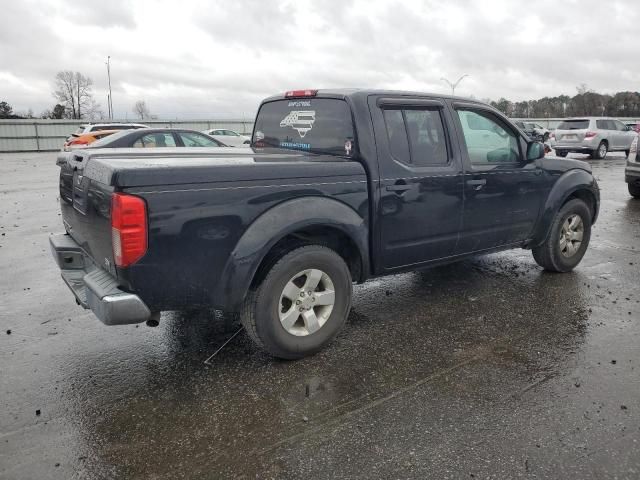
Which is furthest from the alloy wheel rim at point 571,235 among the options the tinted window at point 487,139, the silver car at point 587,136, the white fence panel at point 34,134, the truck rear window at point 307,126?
the white fence panel at point 34,134

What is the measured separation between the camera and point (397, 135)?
407 cm

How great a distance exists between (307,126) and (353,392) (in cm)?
230

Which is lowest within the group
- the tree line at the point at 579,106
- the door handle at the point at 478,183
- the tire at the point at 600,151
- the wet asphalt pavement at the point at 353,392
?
the wet asphalt pavement at the point at 353,392

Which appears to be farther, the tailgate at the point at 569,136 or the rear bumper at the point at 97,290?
the tailgate at the point at 569,136

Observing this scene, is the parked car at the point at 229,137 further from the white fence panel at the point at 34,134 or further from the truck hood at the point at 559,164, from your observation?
the truck hood at the point at 559,164

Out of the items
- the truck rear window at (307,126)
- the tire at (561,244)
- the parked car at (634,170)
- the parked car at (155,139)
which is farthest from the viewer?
the parked car at (155,139)

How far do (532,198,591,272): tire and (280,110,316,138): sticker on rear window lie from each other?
9.36ft

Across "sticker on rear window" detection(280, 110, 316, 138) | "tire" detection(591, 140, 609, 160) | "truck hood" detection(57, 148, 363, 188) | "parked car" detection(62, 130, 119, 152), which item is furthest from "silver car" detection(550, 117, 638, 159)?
"truck hood" detection(57, 148, 363, 188)

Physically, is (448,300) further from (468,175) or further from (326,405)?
(326,405)

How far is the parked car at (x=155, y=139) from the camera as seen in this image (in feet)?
38.2

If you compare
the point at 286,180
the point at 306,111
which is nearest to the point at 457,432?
the point at 286,180

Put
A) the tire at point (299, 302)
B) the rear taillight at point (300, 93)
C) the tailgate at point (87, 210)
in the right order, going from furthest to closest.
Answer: the rear taillight at point (300, 93) → the tire at point (299, 302) → the tailgate at point (87, 210)

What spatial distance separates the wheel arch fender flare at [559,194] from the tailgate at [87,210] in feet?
13.7

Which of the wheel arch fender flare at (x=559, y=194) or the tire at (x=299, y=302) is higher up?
the wheel arch fender flare at (x=559, y=194)
